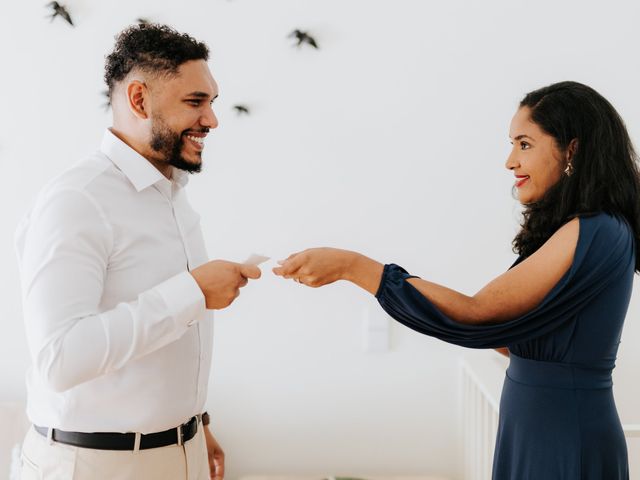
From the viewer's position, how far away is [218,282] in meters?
1.18

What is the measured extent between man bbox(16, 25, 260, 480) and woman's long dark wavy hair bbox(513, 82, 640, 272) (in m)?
0.61

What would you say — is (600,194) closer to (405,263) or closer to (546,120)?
(546,120)

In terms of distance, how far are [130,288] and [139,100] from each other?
380mm

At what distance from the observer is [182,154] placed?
139 cm

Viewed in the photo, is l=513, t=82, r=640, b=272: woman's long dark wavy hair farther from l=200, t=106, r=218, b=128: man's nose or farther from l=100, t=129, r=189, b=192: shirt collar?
l=100, t=129, r=189, b=192: shirt collar

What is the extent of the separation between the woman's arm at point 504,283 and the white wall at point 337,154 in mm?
898

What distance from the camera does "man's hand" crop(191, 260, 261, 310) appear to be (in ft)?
3.87

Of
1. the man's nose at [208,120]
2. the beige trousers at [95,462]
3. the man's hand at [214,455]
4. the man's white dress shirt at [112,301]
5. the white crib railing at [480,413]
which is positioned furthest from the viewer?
the white crib railing at [480,413]

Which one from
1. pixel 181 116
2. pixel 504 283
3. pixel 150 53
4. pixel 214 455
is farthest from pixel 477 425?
pixel 150 53

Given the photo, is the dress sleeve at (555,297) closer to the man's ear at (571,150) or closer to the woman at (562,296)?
the woman at (562,296)

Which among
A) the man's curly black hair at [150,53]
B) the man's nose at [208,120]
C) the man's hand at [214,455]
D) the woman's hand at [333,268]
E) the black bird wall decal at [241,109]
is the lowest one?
the man's hand at [214,455]

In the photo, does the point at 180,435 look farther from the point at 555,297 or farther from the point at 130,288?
the point at 555,297

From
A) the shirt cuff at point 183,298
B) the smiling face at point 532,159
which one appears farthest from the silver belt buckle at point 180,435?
the smiling face at point 532,159

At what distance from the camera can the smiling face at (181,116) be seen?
1.36 m
